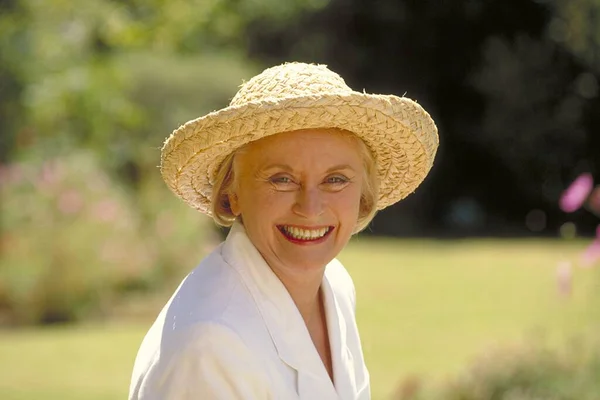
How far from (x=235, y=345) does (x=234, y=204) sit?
0.54 m

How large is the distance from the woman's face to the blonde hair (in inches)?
2.2

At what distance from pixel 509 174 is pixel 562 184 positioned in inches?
41.7

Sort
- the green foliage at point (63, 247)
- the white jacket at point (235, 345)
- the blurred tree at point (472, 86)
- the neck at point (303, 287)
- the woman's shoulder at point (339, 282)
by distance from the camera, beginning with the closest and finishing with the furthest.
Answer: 1. the white jacket at point (235, 345)
2. the neck at point (303, 287)
3. the woman's shoulder at point (339, 282)
4. the green foliage at point (63, 247)
5. the blurred tree at point (472, 86)

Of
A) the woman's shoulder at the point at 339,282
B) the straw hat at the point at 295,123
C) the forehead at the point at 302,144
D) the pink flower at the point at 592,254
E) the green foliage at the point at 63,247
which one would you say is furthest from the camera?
the green foliage at the point at 63,247

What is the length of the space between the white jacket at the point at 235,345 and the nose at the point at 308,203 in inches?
6.4

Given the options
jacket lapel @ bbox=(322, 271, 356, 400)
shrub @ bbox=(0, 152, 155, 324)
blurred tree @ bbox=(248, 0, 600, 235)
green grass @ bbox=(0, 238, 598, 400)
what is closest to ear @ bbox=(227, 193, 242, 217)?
jacket lapel @ bbox=(322, 271, 356, 400)

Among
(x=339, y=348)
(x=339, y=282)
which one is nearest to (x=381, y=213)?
(x=339, y=282)

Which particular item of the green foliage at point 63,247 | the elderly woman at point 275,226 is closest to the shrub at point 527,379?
the elderly woman at point 275,226

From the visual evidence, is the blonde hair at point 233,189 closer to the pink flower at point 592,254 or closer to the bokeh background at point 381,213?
the bokeh background at point 381,213

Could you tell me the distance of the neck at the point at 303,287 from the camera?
8.75 feet

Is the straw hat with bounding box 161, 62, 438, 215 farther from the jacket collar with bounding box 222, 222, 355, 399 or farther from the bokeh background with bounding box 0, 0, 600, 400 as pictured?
the bokeh background with bounding box 0, 0, 600, 400

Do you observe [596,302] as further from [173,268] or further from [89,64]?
[89,64]

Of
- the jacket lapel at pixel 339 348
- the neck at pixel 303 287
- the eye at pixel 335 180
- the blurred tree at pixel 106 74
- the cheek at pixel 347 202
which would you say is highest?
the blurred tree at pixel 106 74

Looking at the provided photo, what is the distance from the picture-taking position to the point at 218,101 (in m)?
15.6
